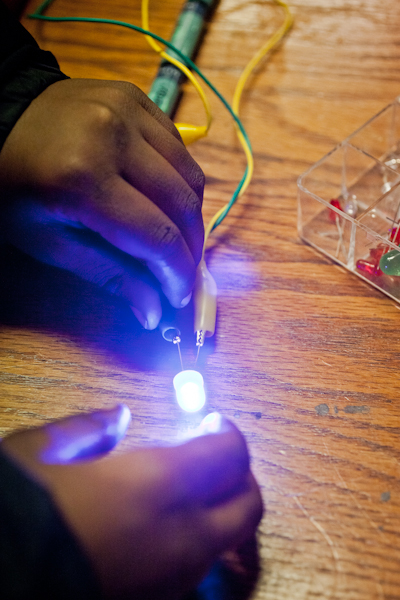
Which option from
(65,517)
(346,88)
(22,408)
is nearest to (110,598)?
(65,517)

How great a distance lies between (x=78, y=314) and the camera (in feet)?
1.99

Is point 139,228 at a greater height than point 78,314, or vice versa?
point 139,228

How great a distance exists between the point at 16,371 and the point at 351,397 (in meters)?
0.40

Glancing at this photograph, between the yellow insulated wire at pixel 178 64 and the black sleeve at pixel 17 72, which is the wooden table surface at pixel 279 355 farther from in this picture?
the black sleeve at pixel 17 72

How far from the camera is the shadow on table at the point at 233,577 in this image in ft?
1.38

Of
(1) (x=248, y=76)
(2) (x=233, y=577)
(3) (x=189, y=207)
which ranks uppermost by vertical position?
(1) (x=248, y=76)

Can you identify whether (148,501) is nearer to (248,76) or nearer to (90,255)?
(90,255)

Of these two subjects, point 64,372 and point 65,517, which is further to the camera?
point 64,372

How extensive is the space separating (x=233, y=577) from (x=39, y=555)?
17 cm

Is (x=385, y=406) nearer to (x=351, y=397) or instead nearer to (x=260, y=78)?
(x=351, y=397)

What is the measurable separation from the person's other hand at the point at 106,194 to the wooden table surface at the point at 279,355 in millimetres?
62

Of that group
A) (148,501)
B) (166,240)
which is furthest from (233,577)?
(166,240)

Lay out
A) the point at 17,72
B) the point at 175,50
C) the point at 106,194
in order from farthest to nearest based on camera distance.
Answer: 1. the point at 175,50
2. the point at 17,72
3. the point at 106,194

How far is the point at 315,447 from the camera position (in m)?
0.50
